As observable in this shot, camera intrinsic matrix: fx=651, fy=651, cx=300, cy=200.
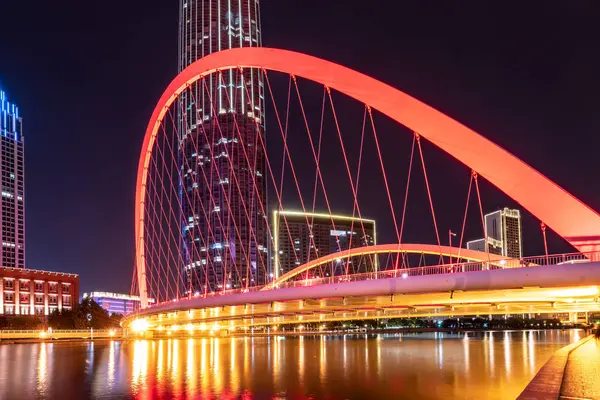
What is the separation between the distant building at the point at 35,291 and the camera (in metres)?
92.9

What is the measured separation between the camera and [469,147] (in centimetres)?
2152

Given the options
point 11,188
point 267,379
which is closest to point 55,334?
point 267,379

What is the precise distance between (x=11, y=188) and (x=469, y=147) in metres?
127

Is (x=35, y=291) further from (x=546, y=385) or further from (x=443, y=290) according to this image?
(x=546, y=385)

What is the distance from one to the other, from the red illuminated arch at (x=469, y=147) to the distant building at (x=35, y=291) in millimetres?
76592

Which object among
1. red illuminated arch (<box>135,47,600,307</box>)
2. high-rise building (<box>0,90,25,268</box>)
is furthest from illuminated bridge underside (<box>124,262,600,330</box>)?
high-rise building (<box>0,90,25,268</box>)

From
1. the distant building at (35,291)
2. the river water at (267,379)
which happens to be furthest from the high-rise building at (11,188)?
the river water at (267,379)

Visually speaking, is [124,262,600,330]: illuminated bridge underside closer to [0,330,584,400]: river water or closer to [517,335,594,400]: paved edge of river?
[517,335,594,400]: paved edge of river

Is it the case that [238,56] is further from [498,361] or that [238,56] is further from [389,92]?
[498,361]

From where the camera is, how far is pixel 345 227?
97750 millimetres

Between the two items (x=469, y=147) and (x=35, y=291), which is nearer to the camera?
(x=469, y=147)

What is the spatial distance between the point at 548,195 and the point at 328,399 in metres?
9.07

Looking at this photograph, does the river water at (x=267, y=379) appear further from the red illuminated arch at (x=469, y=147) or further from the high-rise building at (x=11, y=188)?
the high-rise building at (x=11, y=188)

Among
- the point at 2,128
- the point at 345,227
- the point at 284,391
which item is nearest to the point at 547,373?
the point at 284,391
